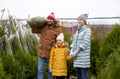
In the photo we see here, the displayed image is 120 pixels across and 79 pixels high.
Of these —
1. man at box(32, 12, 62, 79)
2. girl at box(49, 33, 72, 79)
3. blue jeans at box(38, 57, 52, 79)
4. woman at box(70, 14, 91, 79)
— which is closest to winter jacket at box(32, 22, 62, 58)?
man at box(32, 12, 62, 79)

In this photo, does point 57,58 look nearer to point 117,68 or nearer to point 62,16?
point 117,68

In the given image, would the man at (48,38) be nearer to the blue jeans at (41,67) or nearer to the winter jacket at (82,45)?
the blue jeans at (41,67)

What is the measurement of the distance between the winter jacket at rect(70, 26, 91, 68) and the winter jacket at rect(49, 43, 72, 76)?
233 mm

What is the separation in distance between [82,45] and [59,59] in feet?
1.80

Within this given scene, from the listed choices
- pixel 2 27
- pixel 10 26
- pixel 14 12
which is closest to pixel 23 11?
pixel 14 12

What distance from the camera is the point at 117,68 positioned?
427cm

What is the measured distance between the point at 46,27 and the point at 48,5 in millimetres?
5016

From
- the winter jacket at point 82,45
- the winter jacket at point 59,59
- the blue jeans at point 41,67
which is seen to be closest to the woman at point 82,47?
the winter jacket at point 82,45

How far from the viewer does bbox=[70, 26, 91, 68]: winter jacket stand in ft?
26.2

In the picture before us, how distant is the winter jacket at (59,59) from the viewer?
821 cm

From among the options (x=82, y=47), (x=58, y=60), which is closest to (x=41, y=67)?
(x=58, y=60)

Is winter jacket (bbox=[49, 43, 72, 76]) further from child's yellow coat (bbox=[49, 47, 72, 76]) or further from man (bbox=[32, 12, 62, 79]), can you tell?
man (bbox=[32, 12, 62, 79])

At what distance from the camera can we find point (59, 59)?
8.22 m

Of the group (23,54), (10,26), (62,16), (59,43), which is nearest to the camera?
(59,43)
